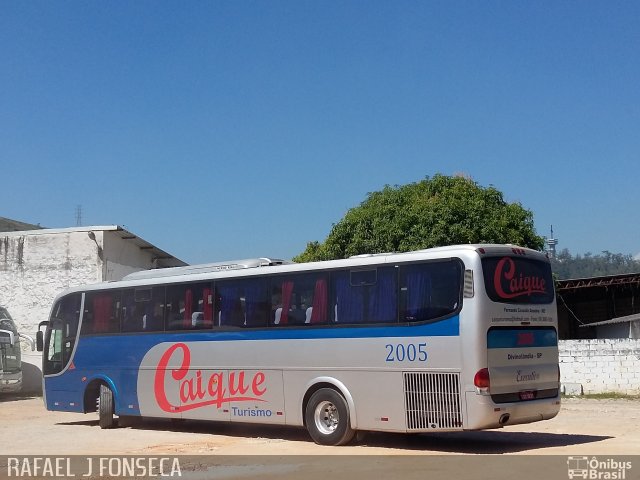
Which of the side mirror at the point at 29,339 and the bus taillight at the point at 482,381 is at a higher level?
the side mirror at the point at 29,339

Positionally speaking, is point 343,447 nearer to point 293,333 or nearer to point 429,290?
point 293,333

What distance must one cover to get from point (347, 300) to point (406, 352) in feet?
4.95

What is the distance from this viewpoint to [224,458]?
41.3ft

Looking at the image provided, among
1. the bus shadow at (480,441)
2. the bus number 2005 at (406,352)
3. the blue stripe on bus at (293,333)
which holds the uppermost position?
the blue stripe on bus at (293,333)

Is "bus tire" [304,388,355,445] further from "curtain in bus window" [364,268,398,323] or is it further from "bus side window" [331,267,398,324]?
"curtain in bus window" [364,268,398,323]

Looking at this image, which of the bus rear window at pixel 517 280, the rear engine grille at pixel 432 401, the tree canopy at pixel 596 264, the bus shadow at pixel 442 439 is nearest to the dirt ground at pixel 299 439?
the bus shadow at pixel 442 439

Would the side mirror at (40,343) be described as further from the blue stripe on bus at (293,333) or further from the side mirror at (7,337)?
the side mirror at (7,337)

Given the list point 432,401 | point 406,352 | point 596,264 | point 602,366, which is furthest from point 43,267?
point 596,264

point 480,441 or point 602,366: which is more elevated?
point 602,366

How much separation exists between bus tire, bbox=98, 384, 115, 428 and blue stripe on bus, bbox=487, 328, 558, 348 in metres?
9.36

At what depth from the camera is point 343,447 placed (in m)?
13.6

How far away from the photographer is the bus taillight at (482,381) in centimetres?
1198

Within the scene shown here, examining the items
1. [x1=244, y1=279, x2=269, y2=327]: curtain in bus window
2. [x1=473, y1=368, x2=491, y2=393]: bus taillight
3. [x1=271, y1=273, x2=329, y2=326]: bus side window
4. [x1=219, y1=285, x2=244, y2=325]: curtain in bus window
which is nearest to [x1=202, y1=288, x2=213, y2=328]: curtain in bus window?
[x1=219, y1=285, x2=244, y2=325]: curtain in bus window

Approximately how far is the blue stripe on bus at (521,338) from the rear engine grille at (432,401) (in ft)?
2.57
